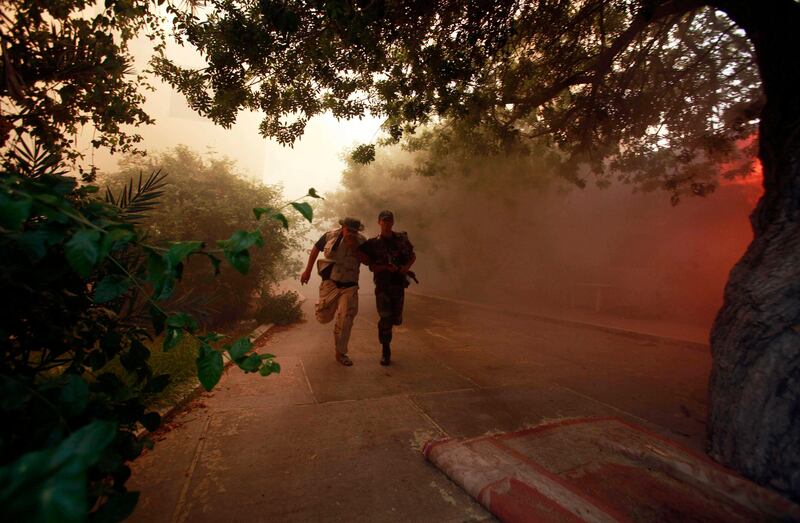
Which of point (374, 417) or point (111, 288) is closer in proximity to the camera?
point (111, 288)

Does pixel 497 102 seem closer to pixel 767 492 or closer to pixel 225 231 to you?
pixel 767 492

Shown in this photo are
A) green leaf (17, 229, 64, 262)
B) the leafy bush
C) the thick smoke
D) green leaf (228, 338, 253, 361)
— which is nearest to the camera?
green leaf (17, 229, 64, 262)

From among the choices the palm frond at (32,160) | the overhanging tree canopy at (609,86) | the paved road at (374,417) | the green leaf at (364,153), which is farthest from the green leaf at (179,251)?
the green leaf at (364,153)

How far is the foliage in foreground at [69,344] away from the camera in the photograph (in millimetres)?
520

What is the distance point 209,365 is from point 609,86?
7.06 m

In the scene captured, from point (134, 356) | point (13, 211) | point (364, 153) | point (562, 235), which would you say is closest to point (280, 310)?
point (364, 153)

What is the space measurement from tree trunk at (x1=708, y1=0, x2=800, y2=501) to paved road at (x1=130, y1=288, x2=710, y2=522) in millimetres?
534

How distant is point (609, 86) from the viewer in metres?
5.81

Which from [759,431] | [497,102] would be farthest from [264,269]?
[759,431]

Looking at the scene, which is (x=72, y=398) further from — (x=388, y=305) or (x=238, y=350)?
(x=388, y=305)

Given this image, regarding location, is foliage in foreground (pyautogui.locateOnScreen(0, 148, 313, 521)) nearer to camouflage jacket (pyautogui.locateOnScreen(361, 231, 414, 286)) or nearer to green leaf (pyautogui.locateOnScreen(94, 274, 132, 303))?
green leaf (pyautogui.locateOnScreen(94, 274, 132, 303))

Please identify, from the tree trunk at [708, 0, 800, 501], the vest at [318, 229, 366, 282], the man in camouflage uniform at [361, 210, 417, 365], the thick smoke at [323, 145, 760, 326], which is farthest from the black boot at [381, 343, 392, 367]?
the thick smoke at [323, 145, 760, 326]

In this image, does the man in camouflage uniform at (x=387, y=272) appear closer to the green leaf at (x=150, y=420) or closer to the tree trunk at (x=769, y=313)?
the tree trunk at (x=769, y=313)

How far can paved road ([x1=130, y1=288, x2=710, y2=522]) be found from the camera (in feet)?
6.30
